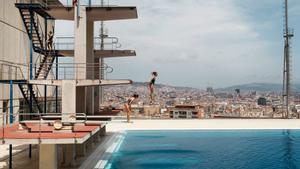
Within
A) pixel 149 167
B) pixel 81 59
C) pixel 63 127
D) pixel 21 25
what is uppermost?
pixel 21 25

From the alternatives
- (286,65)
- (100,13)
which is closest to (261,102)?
(286,65)

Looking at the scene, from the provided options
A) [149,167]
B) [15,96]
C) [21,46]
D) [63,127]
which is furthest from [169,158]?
[21,46]

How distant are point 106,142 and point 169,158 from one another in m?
3.80

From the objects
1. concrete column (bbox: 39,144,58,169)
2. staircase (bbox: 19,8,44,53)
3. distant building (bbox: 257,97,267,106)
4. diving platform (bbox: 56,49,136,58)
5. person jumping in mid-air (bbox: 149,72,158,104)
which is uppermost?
staircase (bbox: 19,8,44,53)

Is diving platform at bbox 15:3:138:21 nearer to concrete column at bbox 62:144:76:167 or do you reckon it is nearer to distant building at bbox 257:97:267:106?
concrete column at bbox 62:144:76:167

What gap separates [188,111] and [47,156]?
3335 centimetres

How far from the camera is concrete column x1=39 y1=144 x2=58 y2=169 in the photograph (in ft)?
31.7

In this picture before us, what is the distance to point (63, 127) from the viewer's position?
34.9 ft

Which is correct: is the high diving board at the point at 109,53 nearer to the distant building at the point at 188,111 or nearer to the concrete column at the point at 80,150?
the concrete column at the point at 80,150

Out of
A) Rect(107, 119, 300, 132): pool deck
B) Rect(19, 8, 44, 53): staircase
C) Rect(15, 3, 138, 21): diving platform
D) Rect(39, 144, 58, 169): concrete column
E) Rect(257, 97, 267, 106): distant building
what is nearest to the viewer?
Rect(39, 144, 58, 169): concrete column

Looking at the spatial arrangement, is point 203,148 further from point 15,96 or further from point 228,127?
point 15,96

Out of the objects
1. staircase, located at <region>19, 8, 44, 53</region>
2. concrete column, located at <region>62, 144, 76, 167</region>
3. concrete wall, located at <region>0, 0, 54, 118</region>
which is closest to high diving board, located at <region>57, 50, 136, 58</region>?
staircase, located at <region>19, 8, 44, 53</region>

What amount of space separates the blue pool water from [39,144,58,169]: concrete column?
2.81 metres

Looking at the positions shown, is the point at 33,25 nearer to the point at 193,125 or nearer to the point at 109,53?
the point at 109,53
